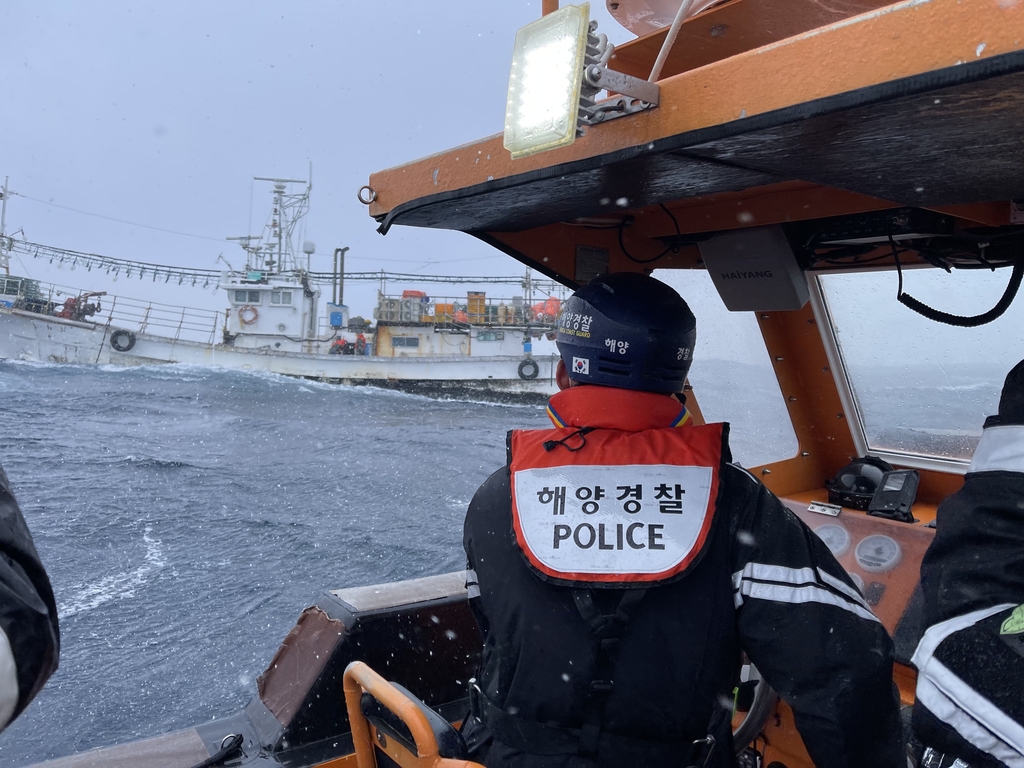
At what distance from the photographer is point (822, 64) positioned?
1.13 meters

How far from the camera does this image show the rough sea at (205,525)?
436 cm

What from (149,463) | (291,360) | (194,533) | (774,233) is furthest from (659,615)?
(291,360)

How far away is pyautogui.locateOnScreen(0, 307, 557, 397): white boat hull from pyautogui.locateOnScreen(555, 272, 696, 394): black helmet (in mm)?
34243

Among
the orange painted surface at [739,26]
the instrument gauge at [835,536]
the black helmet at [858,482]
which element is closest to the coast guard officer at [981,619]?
the orange painted surface at [739,26]

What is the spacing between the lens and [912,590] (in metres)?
2.66

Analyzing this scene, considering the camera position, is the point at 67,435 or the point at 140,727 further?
the point at 67,435

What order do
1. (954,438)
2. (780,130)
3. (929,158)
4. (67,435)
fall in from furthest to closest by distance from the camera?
1. (67,435)
2. (954,438)
3. (929,158)
4. (780,130)

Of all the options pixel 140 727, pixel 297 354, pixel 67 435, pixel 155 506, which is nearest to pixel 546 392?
pixel 297 354

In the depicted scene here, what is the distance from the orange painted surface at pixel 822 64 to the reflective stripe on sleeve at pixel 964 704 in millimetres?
737

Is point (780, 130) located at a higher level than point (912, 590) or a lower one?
higher

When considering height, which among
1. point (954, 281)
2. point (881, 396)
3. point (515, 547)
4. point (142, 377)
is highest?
point (954, 281)

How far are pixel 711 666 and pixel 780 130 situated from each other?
1010 millimetres

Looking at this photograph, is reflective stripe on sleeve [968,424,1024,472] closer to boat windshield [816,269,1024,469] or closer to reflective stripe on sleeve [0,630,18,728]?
reflective stripe on sleeve [0,630,18,728]

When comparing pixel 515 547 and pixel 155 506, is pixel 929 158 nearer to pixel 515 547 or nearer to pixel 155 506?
pixel 515 547
